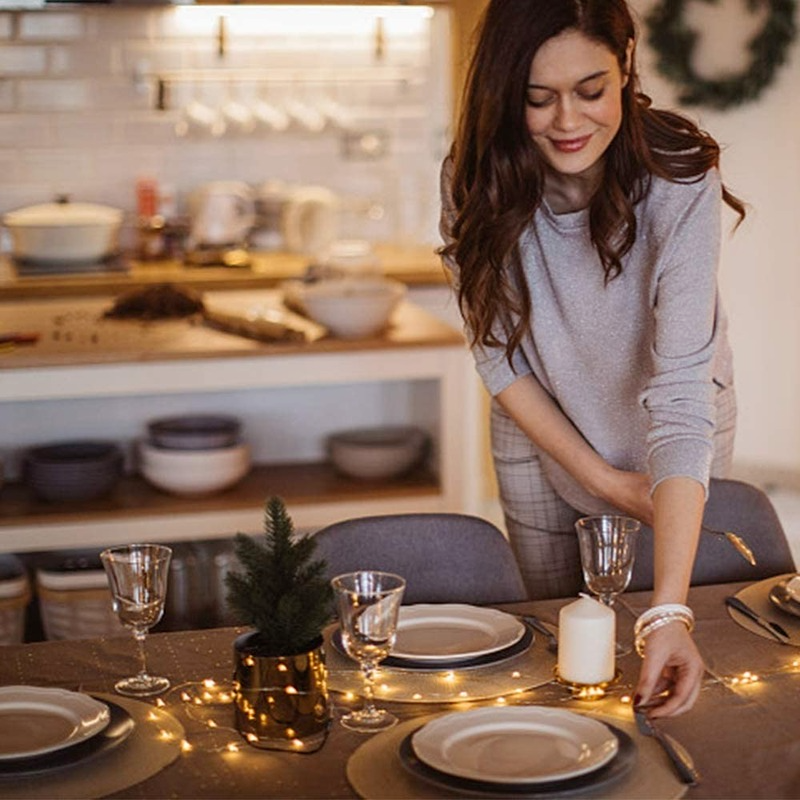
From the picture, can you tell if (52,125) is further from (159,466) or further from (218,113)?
(159,466)

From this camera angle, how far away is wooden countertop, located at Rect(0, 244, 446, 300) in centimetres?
457

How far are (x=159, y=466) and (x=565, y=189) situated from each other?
158 centimetres

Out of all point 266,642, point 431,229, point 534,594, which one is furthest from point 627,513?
point 431,229

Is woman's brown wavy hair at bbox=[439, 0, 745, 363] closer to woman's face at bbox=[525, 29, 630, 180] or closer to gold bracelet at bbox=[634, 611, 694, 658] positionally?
woman's face at bbox=[525, 29, 630, 180]

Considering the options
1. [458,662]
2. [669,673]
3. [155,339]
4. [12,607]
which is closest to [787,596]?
[669,673]

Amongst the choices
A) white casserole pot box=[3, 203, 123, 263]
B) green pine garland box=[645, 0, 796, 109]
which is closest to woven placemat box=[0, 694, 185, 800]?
white casserole pot box=[3, 203, 123, 263]

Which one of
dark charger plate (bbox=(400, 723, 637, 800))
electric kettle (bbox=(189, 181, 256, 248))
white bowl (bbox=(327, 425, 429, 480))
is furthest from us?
electric kettle (bbox=(189, 181, 256, 248))

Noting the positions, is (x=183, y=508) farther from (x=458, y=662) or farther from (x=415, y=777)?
(x=415, y=777)

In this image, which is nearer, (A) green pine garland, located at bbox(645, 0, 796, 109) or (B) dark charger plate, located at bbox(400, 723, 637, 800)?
(B) dark charger plate, located at bbox(400, 723, 637, 800)

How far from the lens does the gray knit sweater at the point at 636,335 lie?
2.12m

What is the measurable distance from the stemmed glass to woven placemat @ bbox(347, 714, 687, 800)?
26 cm

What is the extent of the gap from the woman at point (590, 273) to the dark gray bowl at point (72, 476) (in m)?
1.32

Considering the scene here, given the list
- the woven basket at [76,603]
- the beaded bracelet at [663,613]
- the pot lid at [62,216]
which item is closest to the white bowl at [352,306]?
the woven basket at [76,603]

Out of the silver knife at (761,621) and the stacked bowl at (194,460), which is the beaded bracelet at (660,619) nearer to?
the silver knife at (761,621)
